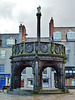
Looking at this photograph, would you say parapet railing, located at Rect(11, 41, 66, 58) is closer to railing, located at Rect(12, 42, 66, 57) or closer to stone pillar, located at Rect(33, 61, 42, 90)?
railing, located at Rect(12, 42, 66, 57)

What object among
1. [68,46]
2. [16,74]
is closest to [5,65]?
[68,46]

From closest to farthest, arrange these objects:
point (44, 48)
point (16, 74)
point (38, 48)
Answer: point (38, 48) < point (44, 48) < point (16, 74)

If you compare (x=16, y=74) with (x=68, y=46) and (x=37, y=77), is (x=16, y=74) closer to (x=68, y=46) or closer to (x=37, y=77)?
(x=37, y=77)

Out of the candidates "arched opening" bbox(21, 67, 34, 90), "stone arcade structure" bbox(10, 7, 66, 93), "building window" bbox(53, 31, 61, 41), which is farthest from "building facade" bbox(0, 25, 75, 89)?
"stone arcade structure" bbox(10, 7, 66, 93)

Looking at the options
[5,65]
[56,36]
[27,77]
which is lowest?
[27,77]

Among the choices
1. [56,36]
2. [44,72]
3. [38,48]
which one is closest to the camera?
[38,48]

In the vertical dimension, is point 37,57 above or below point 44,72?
above

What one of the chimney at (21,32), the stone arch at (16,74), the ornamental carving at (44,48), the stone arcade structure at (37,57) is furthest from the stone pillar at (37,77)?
the chimney at (21,32)

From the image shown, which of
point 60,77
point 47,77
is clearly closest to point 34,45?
point 60,77

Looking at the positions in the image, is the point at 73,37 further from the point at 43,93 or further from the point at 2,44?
the point at 43,93

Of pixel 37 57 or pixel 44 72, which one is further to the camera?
pixel 44 72

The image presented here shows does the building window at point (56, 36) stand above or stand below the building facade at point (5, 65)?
above

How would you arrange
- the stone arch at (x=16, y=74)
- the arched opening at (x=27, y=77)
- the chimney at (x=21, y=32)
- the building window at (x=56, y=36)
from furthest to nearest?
the building window at (x=56, y=36) → the chimney at (x=21, y=32) → the arched opening at (x=27, y=77) → the stone arch at (x=16, y=74)

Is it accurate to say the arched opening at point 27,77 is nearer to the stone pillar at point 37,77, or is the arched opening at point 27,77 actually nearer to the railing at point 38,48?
the railing at point 38,48
